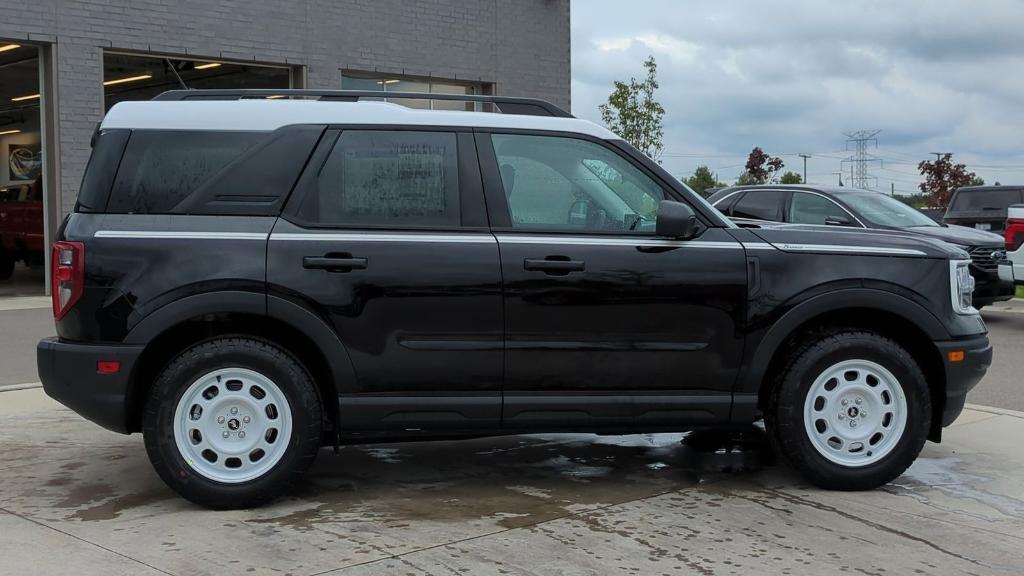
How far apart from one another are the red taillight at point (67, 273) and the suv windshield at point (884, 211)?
10.0 metres

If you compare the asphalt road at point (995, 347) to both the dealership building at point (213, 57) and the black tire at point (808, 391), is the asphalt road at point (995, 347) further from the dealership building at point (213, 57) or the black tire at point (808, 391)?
the dealership building at point (213, 57)

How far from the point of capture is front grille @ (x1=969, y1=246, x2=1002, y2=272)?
12.7 metres

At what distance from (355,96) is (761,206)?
9.08m

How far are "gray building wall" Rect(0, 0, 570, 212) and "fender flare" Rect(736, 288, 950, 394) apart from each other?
45.0ft

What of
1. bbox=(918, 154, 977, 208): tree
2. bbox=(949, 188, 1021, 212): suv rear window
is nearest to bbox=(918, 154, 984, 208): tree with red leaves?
bbox=(918, 154, 977, 208): tree

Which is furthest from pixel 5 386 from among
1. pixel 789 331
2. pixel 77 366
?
pixel 789 331

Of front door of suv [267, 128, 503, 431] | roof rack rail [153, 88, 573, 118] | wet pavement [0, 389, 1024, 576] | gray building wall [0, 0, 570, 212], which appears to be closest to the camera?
wet pavement [0, 389, 1024, 576]

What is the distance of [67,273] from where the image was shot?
5082 millimetres

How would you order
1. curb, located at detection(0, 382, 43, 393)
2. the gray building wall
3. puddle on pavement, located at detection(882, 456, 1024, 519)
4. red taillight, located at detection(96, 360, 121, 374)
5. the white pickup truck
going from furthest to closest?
the gray building wall → the white pickup truck → curb, located at detection(0, 382, 43, 393) → puddle on pavement, located at detection(882, 456, 1024, 519) → red taillight, located at detection(96, 360, 121, 374)

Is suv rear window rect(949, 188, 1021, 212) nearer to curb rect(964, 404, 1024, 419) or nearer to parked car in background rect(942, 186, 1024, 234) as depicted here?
parked car in background rect(942, 186, 1024, 234)

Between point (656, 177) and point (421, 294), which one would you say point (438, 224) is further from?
point (656, 177)

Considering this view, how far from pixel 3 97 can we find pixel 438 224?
737 inches

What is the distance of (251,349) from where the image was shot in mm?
5137

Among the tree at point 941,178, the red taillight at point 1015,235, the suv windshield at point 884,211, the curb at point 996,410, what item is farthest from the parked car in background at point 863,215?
the tree at point 941,178
